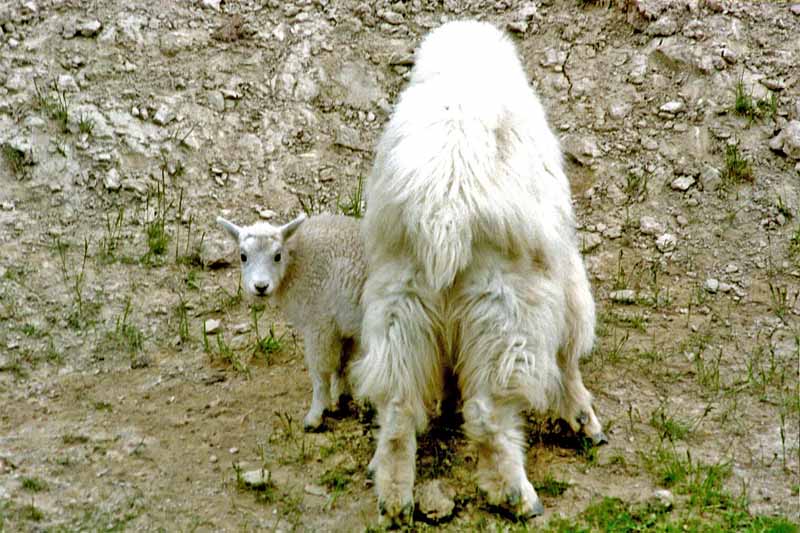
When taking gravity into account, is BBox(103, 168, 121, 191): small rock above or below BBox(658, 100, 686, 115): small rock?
below

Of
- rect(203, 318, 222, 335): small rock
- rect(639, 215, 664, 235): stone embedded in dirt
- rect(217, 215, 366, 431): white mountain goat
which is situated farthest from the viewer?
rect(639, 215, 664, 235): stone embedded in dirt

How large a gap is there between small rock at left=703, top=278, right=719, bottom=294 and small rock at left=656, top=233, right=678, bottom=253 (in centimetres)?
40

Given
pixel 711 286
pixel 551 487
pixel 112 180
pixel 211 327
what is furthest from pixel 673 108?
pixel 112 180

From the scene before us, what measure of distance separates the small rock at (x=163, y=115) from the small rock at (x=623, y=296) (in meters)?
3.50

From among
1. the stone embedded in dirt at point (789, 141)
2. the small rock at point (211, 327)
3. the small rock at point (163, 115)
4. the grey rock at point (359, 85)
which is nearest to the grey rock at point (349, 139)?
the grey rock at point (359, 85)

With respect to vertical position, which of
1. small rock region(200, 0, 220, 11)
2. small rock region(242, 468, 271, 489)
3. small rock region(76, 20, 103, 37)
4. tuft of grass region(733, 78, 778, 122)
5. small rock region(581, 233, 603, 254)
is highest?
small rock region(200, 0, 220, 11)

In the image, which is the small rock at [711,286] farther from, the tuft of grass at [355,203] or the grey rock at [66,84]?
the grey rock at [66,84]

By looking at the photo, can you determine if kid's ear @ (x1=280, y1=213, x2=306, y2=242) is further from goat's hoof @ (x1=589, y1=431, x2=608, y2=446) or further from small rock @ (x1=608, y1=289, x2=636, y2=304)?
small rock @ (x1=608, y1=289, x2=636, y2=304)

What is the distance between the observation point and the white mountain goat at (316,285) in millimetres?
5941

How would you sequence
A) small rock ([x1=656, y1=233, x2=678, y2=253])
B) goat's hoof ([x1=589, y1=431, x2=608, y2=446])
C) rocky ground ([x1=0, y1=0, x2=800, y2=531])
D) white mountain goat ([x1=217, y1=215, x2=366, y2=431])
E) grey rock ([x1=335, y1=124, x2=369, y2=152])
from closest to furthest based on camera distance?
rocky ground ([x1=0, y1=0, x2=800, y2=531])
goat's hoof ([x1=589, y1=431, x2=608, y2=446])
white mountain goat ([x1=217, y1=215, x2=366, y2=431])
small rock ([x1=656, y1=233, x2=678, y2=253])
grey rock ([x1=335, y1=124, x2=369, y2=152])

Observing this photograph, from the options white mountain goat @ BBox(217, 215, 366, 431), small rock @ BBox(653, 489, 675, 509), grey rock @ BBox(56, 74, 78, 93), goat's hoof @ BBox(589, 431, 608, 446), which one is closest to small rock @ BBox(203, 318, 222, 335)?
white mountain goat @ BBox(217, 215, 366, 431)

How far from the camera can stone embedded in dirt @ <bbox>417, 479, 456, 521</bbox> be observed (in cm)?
521

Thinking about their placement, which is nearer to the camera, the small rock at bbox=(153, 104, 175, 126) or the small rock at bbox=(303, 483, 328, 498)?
the small rock at bbox=(303, 483, 328, 498)

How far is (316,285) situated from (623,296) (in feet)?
7.14
